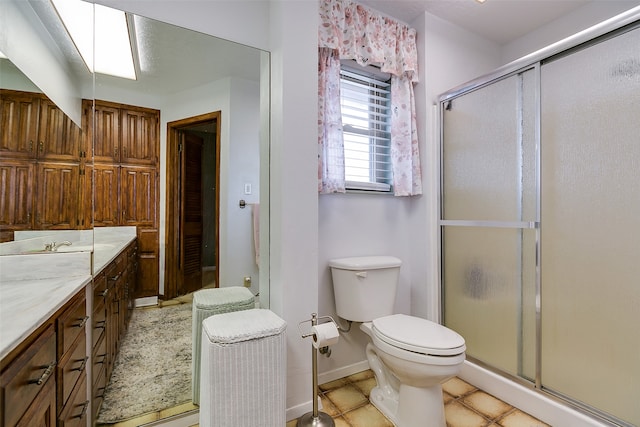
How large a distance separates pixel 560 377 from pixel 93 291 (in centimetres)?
227

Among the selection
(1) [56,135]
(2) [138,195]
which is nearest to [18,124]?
(1) [56,135]

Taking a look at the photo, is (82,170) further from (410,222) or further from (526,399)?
(526,399)

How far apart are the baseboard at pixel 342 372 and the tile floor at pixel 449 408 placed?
3cm

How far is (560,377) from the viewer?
5.19 feet

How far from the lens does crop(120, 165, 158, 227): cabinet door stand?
1.45 m

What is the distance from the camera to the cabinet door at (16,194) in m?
1.10

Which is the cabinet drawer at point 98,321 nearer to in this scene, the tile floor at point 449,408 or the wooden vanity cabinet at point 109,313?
the wooden vanity cabinet at point 109,313

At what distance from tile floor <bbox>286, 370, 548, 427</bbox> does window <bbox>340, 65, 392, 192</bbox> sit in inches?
50.4

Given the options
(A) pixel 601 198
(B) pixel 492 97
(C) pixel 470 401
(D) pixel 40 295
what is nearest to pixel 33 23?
(D) pixel 40 295

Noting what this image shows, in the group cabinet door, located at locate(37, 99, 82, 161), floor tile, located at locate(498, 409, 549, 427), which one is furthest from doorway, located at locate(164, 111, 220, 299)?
floor tile, located at locate(498, 409, 549, 427)

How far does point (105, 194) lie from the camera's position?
4.58 ft

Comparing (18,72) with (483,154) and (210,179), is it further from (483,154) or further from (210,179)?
(483,154)

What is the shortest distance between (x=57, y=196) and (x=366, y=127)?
1785 mm

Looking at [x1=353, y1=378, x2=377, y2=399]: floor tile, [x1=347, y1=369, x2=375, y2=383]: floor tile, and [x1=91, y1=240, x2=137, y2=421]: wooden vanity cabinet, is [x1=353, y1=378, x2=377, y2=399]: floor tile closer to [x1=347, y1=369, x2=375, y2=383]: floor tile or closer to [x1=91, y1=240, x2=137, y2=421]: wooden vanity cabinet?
[x1=347, y1=369, x2=375, y2=383]: floor tile
